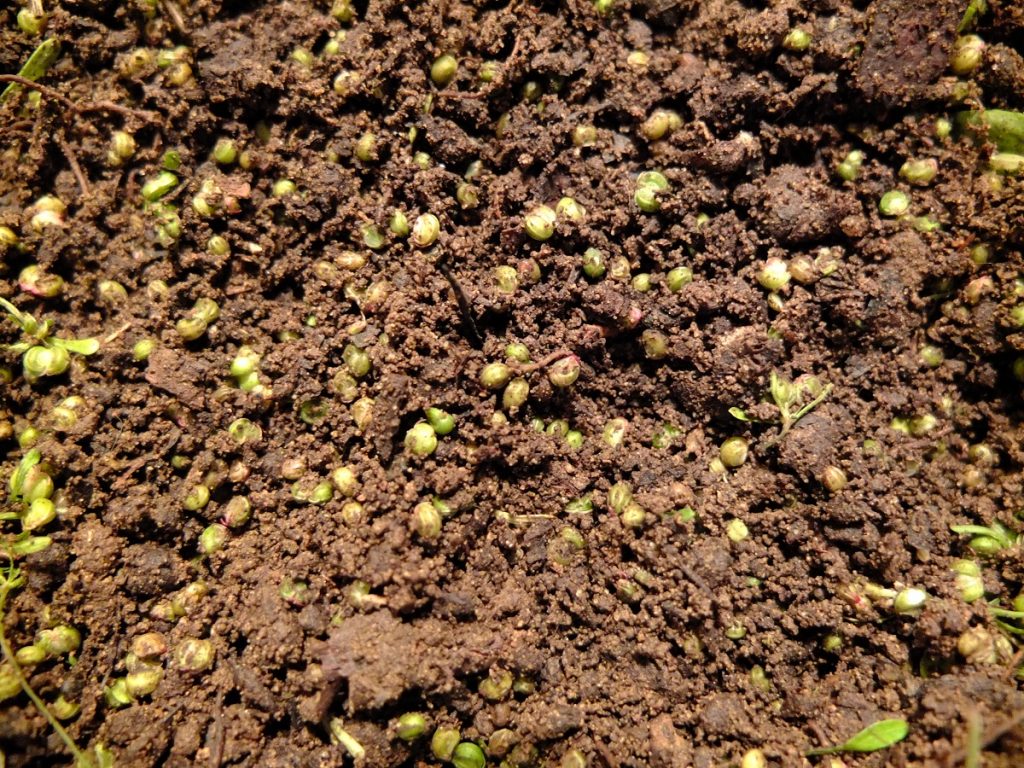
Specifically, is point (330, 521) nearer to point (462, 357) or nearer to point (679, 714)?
point (462, 357)

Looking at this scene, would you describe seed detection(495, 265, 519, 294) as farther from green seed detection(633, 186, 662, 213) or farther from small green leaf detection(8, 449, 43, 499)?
small green leaf detection(8, 449, 43, 499)

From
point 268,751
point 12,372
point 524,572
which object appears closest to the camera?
point 268,751

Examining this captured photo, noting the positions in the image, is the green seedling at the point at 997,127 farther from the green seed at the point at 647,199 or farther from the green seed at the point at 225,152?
the green seed at the point at 225,152

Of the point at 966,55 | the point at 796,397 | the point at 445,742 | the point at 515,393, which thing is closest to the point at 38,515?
the point at 445,742

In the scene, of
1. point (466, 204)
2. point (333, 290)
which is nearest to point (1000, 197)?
point (466, 204)

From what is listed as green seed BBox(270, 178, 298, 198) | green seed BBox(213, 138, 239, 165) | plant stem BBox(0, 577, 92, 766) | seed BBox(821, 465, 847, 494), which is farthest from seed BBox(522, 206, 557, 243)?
plant stem BBox(0, 577, 92, 766)

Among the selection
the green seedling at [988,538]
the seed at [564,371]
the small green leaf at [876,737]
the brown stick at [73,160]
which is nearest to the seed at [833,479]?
the green seedling at [988,538]

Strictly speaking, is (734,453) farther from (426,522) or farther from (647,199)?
(426,522)
